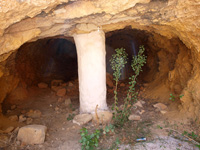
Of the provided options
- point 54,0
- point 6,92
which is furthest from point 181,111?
point 6,92

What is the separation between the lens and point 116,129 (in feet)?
10.8

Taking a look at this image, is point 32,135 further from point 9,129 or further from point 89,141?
point 89,141

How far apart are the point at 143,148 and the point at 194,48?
222cm

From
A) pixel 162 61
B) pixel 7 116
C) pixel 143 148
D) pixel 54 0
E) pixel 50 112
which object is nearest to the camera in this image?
pixel 54 0

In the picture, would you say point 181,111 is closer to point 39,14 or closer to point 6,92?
point 39,14

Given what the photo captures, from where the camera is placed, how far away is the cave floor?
2.90 metres

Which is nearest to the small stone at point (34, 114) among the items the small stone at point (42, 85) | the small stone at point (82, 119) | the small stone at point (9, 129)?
the small stone at point (9, 129)

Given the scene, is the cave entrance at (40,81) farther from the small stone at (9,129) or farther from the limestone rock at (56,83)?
the small stone at (9,129)

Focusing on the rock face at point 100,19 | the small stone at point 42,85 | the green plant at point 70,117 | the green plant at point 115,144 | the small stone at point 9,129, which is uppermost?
the rock face at point 100,19

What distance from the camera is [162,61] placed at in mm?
5773

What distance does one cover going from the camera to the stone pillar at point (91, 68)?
3.76 meters

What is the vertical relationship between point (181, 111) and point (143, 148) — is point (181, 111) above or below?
above

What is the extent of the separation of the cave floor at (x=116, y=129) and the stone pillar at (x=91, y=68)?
0.53m

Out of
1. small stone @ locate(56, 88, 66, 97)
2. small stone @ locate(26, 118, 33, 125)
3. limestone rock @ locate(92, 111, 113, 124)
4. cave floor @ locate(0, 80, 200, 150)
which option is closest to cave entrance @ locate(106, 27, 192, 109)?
cave floor @ locate(0, 80, 200, 150)
